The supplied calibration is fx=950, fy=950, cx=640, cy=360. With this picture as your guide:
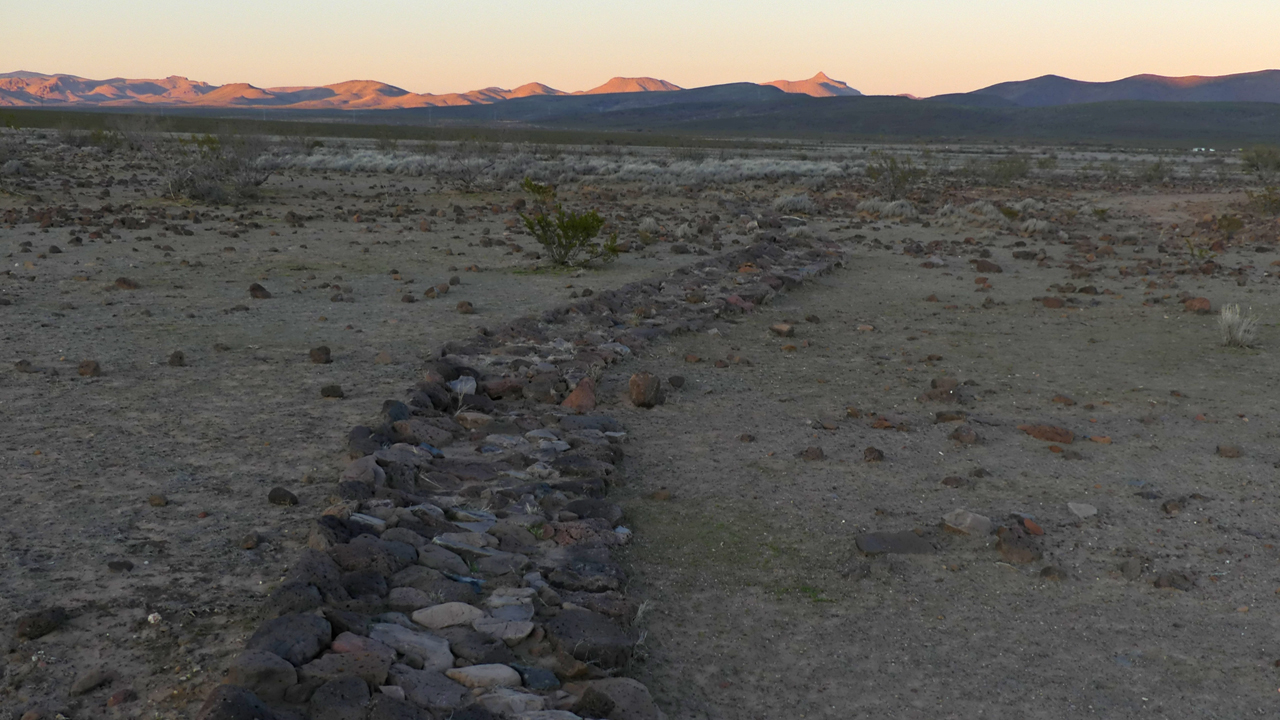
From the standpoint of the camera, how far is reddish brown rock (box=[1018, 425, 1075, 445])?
7.00 metres

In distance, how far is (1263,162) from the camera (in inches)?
1748

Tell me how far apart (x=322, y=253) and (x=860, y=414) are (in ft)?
35.2

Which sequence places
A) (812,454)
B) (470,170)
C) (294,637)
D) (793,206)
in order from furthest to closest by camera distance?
→ (470,170)
(793,206)
(812,454)
(294,637)

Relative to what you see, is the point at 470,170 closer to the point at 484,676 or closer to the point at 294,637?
the point at 294,637

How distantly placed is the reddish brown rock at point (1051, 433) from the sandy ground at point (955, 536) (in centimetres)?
8

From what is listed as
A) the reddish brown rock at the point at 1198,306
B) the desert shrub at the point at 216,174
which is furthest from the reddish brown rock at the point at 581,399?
the desert shrub at the point at 216,174

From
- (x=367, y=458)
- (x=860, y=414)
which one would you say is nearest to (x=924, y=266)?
(x=860, y=414)

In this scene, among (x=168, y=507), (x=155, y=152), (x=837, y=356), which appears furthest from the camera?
(x=155, y=152)

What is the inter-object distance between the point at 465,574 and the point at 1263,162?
50887mm

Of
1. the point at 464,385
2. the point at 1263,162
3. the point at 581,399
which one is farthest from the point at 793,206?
the point at 1263,162

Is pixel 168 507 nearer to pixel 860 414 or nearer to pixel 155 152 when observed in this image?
pixel 860 414

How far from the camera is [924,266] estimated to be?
16125mm

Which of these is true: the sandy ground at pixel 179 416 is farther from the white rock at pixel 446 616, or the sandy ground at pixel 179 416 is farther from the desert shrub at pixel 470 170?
the desert shrub at pixel 470 170

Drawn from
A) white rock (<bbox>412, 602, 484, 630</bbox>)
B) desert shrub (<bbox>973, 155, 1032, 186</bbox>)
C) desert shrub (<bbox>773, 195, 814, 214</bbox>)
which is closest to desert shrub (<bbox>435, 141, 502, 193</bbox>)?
desert shrub (<bbox>773, 195, 814, 214</bbox>)
